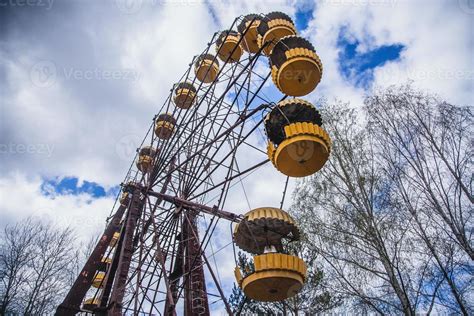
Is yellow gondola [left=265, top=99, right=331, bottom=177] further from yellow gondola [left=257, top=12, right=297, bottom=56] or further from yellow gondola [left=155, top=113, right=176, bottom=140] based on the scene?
yellow gondola [left=155, top=113, right=176, bottom=140]

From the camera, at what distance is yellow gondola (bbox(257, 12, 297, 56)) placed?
29.2 ft

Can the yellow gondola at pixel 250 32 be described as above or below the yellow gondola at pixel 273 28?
above

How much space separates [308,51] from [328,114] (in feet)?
21.0

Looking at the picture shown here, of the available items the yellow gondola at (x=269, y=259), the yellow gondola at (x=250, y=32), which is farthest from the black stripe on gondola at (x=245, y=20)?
the yellow gondola at (x=269, y=259)

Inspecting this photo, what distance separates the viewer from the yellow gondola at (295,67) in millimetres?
6883

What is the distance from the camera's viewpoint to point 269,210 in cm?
667

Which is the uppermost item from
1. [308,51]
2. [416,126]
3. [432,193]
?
[416,126]

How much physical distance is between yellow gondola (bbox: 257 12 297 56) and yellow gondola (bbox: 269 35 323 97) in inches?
58.0

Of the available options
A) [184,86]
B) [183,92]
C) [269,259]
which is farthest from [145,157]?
[269,259]

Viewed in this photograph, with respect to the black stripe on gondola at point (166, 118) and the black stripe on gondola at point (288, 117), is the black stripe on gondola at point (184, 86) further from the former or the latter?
the black stripe on gondola at point (288, 117)

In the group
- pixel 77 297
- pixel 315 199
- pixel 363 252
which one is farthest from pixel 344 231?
pixel 77 297

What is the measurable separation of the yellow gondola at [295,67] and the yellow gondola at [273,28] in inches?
58.0

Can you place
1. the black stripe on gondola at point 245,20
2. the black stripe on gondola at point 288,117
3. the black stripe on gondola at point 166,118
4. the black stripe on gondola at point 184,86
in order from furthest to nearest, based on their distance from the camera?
the black stripe on gondola at point 166,118, the black stripe on gondola at point 184,86, the black stripe on gondola at point 245,20, the black stripe on gondola at point 288,117

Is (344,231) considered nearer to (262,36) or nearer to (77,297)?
(262,36)
